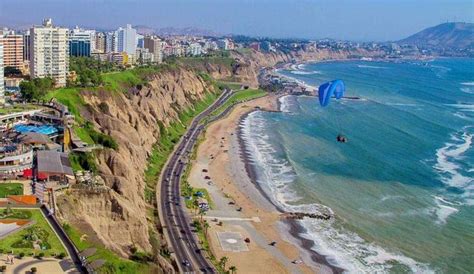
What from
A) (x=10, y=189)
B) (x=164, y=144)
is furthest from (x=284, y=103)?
(x=10, y=189)

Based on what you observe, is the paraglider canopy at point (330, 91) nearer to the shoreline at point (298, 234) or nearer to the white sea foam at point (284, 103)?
the shoreline at point (298, 234)

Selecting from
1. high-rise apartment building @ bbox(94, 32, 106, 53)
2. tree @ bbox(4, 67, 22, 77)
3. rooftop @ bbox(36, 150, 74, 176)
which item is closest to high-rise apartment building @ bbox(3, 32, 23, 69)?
tree @ bbox(4, 67, 22, 77)

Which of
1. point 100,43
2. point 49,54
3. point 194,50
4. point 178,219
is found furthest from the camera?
point 194,50

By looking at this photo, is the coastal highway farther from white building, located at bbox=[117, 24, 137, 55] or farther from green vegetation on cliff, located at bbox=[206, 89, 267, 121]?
white building, located at bbox=[117, 24, 137, 55]

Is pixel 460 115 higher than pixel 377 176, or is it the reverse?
pixel 460 115

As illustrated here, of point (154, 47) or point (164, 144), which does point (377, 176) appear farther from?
point (154, 47)

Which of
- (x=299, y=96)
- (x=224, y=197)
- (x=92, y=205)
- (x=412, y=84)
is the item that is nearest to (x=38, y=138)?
(x=92, y=205)
